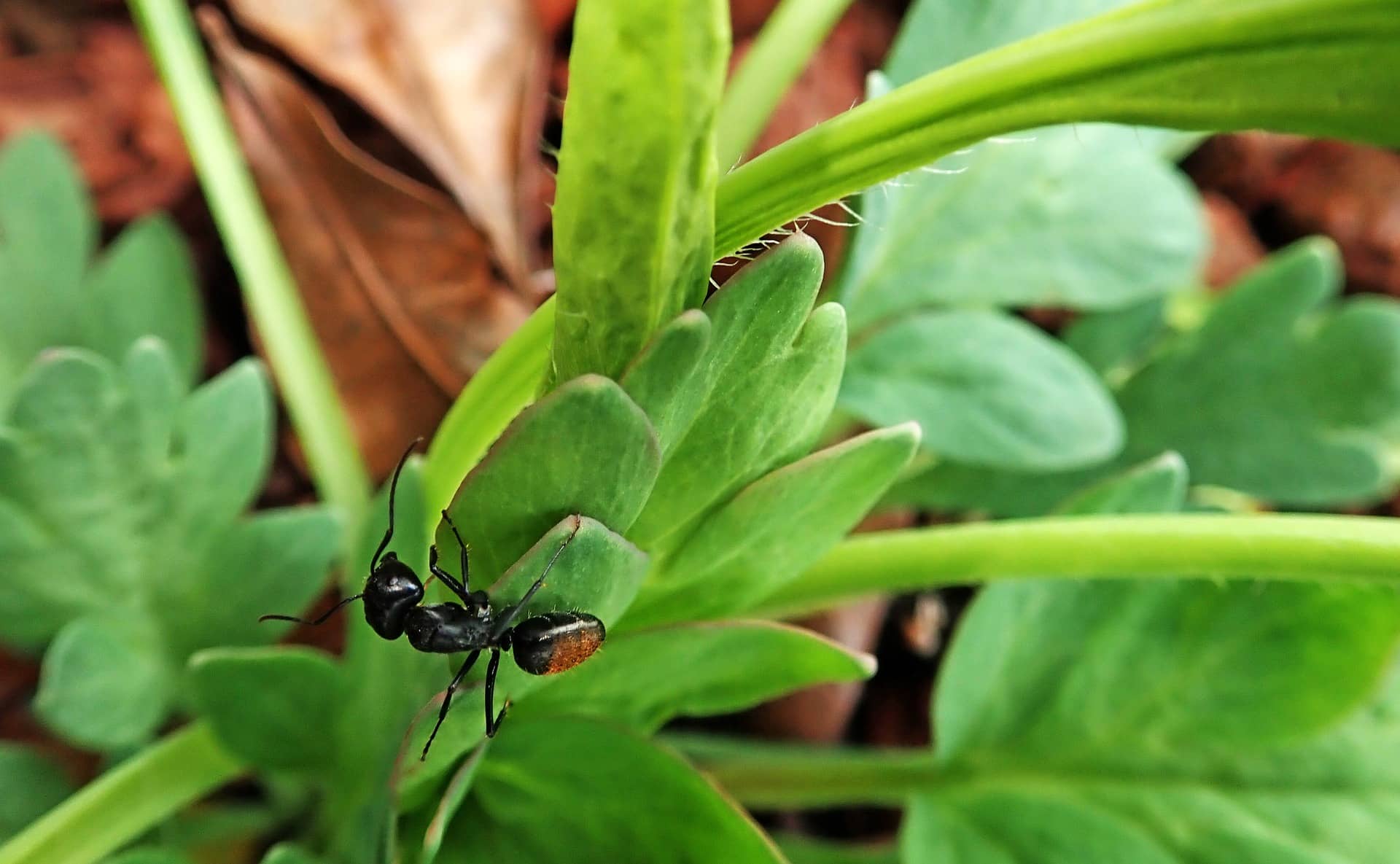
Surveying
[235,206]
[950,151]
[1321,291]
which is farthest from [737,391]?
[1321,291]

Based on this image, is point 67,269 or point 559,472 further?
point 67,269

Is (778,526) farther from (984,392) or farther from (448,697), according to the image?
(984,392)

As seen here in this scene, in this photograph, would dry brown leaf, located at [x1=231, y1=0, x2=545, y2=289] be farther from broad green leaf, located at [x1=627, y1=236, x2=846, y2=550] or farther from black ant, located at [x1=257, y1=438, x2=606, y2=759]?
broad green leaf, located at [x1=627, y1=236, x2=846, y2=550]

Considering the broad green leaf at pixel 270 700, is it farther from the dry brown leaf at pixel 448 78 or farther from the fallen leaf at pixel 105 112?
the fallen leaf at pixel 105 112

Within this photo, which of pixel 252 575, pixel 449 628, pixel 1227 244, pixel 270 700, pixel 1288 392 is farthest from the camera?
pixel 1227 244

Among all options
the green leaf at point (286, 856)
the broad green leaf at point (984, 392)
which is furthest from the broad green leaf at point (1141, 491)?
the green leaf at point (286, 856)

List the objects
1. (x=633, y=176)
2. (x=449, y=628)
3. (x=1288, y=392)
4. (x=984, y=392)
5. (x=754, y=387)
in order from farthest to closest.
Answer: (x=1288, y=392) < (x=984, y=392) < (x=449, y=628) < (x=754, y=387) < (x=633, y=176)

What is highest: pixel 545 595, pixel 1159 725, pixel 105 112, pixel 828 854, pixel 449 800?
pixel 105 112

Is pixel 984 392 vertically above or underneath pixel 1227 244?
above

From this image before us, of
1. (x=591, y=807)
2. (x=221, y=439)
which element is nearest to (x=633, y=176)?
(x=591, y=807)
